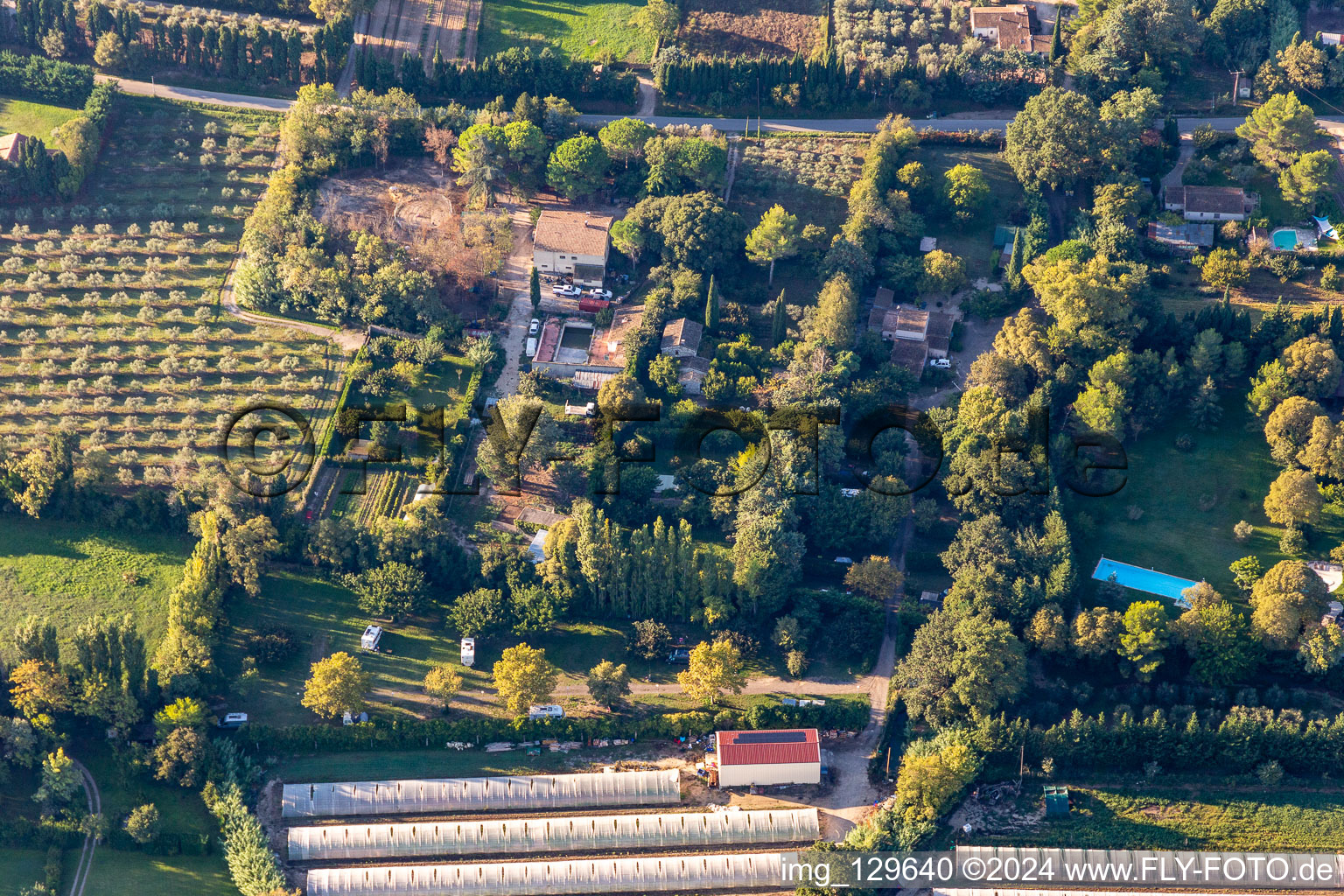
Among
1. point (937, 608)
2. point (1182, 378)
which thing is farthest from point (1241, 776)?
point (1182, 378)

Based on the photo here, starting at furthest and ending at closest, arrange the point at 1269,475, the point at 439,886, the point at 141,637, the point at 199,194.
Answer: the point at 199,194 → the point at 1269,475 → the point at 141,637 → the point at 439,886

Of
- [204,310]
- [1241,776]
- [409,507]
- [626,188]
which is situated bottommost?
[1241,776]

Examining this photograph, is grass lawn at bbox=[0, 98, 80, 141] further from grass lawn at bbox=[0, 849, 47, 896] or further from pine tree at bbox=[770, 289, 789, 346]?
grass lawn at bbox=[0, 849, 47, 896]

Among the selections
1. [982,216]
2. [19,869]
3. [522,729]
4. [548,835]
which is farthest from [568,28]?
[19,869]

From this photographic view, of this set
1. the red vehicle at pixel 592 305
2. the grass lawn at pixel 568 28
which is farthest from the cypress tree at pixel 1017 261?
the grass lawn at pixel 568 28

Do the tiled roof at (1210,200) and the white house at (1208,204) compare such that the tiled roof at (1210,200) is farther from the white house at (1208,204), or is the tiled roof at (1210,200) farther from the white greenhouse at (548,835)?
the white greenhouse at (548,835)

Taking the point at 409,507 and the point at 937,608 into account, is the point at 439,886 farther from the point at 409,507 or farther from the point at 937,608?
the point at 937,608
